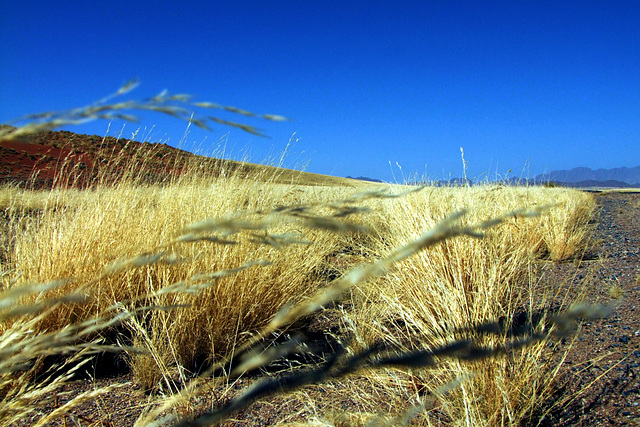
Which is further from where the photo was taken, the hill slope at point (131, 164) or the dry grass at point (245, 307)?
the hill slope at point (131, 164)

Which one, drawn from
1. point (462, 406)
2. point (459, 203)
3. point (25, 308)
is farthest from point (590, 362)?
point (25, 308)

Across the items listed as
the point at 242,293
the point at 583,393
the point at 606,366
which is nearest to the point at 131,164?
the point at 242,293

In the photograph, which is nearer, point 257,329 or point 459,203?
point 257,329

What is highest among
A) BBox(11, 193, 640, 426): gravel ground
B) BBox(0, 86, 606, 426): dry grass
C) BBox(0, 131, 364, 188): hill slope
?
BBox(0, 131, 364, 188): hill slope

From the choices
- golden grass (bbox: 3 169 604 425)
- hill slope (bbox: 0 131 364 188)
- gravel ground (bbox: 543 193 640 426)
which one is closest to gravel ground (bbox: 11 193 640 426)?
gravel ground (bbox: 543 193 640 426)

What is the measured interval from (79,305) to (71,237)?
0.44 m

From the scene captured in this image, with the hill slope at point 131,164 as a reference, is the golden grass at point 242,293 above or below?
below

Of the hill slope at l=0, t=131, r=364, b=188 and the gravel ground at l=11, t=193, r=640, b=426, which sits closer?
the gravel ground at l=11, t=193, r=640, b=426

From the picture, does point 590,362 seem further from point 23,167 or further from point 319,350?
point 23,167

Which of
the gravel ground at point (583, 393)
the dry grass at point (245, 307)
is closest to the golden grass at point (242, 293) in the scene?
the dry grass at point (245, 307)

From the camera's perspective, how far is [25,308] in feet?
1.46

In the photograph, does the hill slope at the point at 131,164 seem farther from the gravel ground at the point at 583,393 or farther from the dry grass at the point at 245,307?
the gravel ground at the point at 583,393

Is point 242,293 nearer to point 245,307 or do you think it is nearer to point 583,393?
point 245,307

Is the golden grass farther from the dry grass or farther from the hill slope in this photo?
the hill slope
